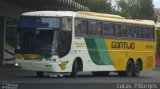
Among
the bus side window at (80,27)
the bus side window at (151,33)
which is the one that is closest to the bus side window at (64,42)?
the bus side window at (80,27)

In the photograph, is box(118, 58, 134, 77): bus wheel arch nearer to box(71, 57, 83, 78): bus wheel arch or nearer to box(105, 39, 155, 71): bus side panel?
box(105, 39, 155, 71): bus side panel

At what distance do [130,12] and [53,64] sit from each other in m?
85.3

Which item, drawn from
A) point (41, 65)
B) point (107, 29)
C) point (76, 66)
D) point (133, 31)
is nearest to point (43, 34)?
point (41, 65)

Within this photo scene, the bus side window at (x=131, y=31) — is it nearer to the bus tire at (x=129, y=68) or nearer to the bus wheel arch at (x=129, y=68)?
A: the bus wheel arch at (x=129, y=68)

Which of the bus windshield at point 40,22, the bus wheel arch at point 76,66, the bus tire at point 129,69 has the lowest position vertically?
the bus tire at point 129,69

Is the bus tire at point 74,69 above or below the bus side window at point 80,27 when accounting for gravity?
below

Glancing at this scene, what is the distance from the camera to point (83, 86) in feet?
51.0

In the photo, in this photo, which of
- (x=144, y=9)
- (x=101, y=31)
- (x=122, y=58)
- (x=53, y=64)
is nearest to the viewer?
(x=53, y=64)

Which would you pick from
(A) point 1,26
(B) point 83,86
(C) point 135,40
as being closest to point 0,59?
(A) point 1,26

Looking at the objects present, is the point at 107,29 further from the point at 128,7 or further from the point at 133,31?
the point at 128,7

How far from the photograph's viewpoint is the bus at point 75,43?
2680 cm

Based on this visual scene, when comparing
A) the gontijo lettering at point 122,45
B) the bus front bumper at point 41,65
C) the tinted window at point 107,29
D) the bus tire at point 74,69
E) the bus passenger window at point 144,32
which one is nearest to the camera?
the bus front bumper at point 41,65

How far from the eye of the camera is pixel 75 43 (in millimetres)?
27797

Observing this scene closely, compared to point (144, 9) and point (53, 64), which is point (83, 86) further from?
point (144, 9)
